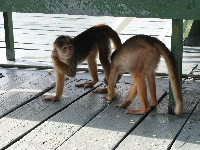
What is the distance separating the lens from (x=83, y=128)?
14.7ft

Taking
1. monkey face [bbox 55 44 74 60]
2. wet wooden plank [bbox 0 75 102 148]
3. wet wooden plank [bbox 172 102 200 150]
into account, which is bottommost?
wet wooden plank [bbox 0 75 102 148]

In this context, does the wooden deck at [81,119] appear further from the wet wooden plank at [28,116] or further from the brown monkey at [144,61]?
the brown monkey at [144,61]

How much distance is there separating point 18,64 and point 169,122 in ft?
9.94

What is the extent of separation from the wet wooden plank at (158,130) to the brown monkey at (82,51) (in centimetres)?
93

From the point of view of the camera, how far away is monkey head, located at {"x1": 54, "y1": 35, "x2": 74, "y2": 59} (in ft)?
17.1

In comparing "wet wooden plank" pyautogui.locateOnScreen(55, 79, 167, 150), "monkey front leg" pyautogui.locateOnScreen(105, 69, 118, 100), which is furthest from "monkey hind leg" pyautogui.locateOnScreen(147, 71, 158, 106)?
"monkey front leg" pyautogui.locateOnScreen(105, 69, 118, 100)

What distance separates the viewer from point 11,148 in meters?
4.04

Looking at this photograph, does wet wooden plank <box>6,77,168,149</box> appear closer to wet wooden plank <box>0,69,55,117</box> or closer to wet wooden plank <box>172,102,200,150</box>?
wet wooden plank <box>172,102,200,150</box>

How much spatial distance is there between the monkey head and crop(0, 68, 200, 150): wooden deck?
53 centimetres

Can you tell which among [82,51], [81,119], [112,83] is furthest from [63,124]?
[82,51]

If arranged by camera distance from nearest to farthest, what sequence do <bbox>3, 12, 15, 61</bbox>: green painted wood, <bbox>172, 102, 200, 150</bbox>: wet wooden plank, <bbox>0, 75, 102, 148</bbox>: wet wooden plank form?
<bbox>172, 102, 200, 150</bbox>: wet wooden plank → <bbox>0, 75, 102, 148</bbox>: wet wooden plank → <bbox>3, 12, 15, 61</bbox>: green painted wood

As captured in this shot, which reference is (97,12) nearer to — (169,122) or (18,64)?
(169,122)

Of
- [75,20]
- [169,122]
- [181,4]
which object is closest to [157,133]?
[169,122]

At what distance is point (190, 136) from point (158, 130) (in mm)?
307
